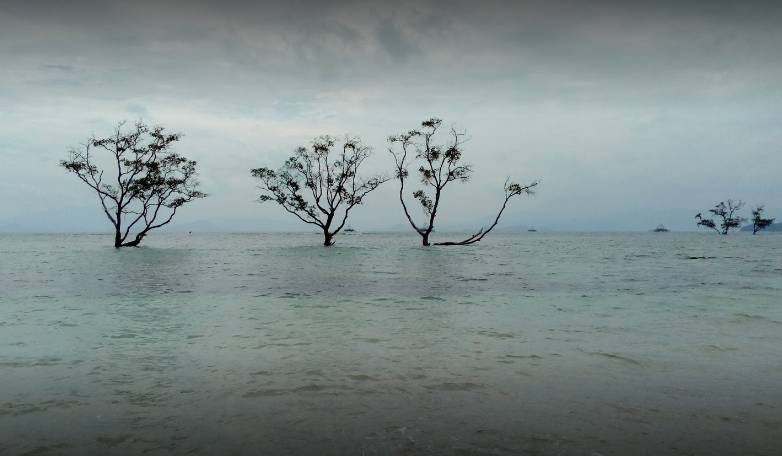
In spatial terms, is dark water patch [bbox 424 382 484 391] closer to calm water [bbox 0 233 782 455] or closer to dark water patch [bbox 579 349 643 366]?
calm water [bbox 0 233 782 455]

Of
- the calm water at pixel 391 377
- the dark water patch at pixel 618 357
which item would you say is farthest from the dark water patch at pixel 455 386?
the dark water patch at pixel 618 357

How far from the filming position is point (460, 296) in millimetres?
16141

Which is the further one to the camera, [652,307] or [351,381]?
[652,307]

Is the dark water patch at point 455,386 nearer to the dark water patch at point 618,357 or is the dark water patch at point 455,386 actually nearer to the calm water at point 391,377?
the calm water at point 391,377

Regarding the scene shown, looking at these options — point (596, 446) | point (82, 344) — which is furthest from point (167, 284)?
point (596, 446)

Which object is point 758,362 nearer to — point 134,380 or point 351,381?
point 351,381

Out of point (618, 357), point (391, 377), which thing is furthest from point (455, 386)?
point (618, 357)

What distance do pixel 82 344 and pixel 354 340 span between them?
196 inches

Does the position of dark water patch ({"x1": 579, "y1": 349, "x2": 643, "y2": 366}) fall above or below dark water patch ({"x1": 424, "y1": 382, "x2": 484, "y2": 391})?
below

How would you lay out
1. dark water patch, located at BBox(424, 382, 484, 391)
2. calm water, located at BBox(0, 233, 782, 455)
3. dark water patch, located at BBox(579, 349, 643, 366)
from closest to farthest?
1. calm water, located at BBox(0, 233, 782, 455)
2. dark water patch, located at BBox(424, 382, 484, 391)
3. dark water patch, located at BBox(579, 349, 643, 366)

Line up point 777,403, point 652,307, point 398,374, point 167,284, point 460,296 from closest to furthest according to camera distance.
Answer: point 777,403 < point 398,374 < point 652,307 < point 460,296 < point 167,284

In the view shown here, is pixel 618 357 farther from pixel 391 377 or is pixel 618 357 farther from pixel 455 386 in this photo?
pixel 391 377

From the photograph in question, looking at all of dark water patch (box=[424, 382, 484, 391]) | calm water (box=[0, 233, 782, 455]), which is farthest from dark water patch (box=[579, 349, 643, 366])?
dark water patch (box=[424, 382, 484, 391])

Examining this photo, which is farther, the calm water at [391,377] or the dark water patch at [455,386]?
the dark water patch at [455,386]
